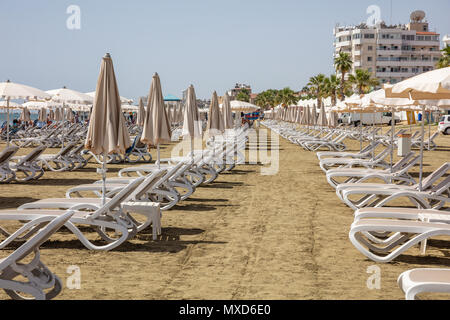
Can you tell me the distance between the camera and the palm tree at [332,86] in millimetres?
75500

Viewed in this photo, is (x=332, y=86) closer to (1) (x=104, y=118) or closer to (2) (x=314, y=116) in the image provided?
(2) (x=314, y=116)

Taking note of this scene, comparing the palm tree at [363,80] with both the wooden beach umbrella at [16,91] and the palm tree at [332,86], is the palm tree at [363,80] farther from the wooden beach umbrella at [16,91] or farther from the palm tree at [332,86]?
the wooden beach umbrella at [16,91]

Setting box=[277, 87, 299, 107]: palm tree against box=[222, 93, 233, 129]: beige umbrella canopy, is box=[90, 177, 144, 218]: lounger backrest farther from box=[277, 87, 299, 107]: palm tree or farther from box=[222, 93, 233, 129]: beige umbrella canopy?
box=[277, 87, 299, 107]: palm tree

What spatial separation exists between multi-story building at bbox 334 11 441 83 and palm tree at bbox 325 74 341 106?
76.2 feet

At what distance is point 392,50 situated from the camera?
326 ft

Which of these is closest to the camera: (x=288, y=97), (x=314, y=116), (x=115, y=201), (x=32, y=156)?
(x=115, y=201)

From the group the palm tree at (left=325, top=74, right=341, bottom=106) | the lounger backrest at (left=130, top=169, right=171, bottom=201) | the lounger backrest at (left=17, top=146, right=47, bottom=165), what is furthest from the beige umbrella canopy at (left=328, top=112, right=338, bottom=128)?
the palm tree at (left=325, top=74, right=341, bottom=106)

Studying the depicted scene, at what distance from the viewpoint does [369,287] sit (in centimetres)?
479

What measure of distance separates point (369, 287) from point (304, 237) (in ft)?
6.70

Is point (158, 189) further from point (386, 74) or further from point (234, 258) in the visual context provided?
point (386, 74)

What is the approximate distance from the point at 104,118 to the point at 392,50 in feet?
329

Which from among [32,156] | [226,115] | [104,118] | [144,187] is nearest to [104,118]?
[104,118]

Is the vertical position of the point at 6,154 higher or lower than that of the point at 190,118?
lower

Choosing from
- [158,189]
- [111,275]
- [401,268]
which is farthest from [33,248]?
[158,189]
